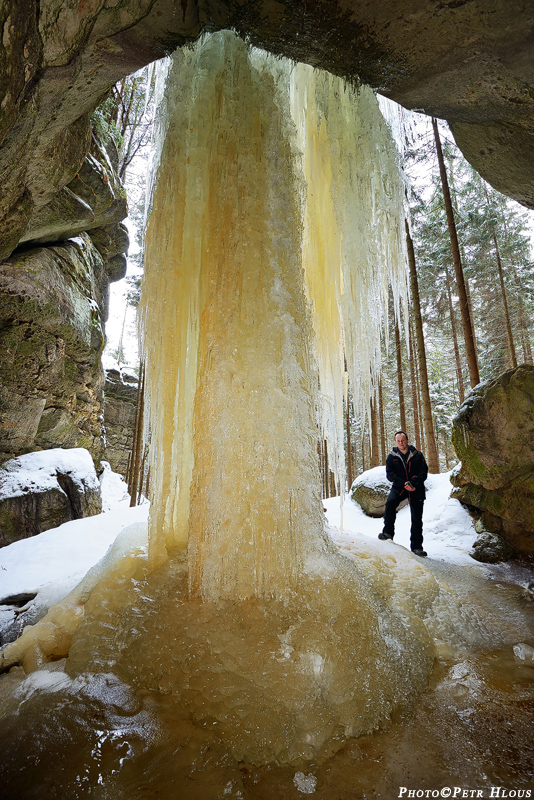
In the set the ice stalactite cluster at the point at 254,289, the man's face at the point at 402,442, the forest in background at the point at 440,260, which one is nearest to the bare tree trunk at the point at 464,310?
the forest in background at the point at 440,260

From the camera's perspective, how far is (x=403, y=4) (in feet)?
8.31

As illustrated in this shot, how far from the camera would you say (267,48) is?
3.07 m

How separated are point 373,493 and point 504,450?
381 centimetres

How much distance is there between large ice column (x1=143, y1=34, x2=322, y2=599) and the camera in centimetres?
278

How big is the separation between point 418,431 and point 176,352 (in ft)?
44.3

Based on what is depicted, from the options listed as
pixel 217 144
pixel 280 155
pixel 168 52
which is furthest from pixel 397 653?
pixel 168 52

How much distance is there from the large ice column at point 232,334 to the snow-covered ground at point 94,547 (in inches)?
70.9

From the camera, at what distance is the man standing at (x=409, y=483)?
520 centimetres

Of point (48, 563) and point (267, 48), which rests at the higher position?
point (267, 48)

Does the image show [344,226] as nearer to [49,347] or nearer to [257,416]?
[257,416]

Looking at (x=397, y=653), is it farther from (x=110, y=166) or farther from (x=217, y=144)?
(x=110, y=166)

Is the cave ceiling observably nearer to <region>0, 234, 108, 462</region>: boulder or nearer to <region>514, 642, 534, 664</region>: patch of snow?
<region>0, 234, 108, 462</region>: boulder

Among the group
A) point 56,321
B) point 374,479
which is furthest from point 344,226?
point 374,479

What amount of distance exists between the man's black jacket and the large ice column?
2837mm
